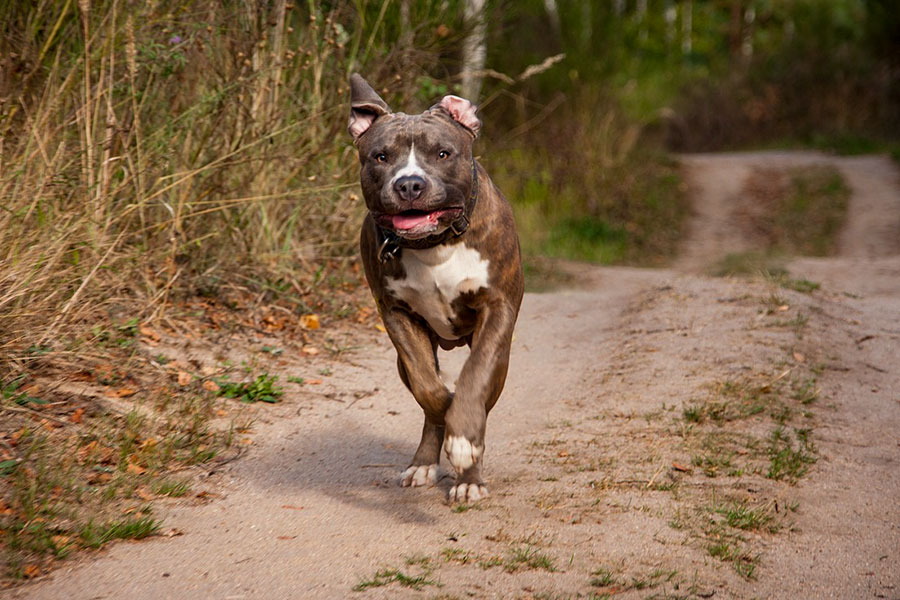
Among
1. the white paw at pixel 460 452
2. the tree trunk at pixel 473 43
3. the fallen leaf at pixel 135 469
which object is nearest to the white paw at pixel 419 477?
the white paw at pixel 460 452

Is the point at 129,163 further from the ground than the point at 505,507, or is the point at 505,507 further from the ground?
the point at 129,163

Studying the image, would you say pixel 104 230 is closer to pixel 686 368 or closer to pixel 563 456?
pixel 563 456

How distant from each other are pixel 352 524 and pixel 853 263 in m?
9.42

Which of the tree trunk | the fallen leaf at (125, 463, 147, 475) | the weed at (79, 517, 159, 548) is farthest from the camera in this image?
the tree trunk

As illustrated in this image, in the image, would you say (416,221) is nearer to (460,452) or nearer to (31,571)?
(460,452)

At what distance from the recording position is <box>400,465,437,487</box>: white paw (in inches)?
194

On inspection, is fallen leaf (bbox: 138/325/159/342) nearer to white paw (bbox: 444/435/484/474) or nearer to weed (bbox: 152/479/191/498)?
weed (bbox: 152/479/191/498)

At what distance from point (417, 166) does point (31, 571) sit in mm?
2112

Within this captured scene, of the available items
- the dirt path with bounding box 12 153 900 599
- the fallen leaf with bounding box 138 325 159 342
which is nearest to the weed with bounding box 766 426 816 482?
the dirt path with bounding box 12 153 900 599

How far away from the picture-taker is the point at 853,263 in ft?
39.6

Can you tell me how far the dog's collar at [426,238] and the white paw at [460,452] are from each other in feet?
2.73

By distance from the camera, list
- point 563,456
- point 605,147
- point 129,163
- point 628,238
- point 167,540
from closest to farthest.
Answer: point 167,540 → point 563,456 → point 129,163 → point 628,238 → point 605,147

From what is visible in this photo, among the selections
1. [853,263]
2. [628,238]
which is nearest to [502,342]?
[853,263]

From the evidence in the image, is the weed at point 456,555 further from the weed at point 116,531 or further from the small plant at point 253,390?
the small plant at point 253,390
